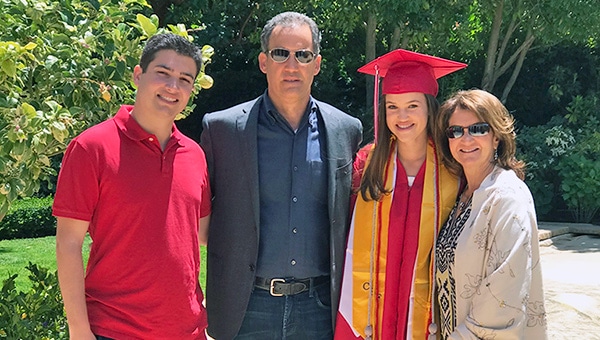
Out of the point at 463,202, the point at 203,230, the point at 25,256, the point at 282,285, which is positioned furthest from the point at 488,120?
the point at 25,256

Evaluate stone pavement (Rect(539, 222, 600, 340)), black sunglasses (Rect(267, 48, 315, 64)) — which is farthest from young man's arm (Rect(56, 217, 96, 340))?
stone pavement (Rect(539, 222, 600, 340))

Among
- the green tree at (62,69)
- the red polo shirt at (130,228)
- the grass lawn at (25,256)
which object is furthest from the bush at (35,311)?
the grass lawn at (25,256)

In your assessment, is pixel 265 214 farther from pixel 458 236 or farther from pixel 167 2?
pixel 167 2

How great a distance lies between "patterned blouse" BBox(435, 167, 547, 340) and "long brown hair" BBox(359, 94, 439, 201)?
1.11 feet

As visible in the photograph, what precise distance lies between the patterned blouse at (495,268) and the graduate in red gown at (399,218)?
0.43ft

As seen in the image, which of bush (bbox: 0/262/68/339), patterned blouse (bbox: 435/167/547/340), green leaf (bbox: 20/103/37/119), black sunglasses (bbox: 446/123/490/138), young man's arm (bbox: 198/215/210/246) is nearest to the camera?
patterned blouse (bbox: 435/167/547/340)

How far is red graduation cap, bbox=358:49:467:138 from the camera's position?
8.86 ft

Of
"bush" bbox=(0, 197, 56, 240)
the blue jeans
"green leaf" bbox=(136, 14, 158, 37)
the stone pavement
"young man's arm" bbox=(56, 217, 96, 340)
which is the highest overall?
"green leaf" bbox=(136, 14, 158, 37)

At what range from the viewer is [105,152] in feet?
6.99

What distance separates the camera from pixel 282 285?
104 inches

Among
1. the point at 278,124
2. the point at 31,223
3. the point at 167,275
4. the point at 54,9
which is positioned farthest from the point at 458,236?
the point at 31,223

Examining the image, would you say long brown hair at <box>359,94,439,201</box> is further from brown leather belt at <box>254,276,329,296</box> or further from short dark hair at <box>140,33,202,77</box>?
short dark hair at <box>140,33,202,77</box>

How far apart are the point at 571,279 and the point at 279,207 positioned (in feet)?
16.8

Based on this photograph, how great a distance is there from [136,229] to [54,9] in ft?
4.79
